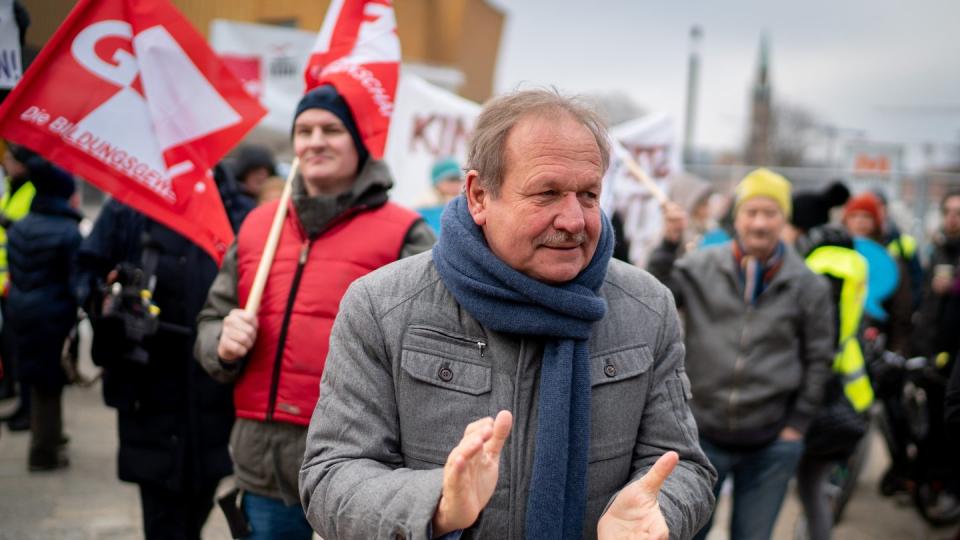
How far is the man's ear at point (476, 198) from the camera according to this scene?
6.40ft

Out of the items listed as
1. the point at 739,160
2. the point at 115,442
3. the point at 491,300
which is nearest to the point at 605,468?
the point at 491,300

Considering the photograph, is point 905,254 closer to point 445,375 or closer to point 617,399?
point 617,399

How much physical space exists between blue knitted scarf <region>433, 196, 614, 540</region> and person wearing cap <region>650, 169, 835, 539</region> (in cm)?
204

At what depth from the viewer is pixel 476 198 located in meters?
1.98

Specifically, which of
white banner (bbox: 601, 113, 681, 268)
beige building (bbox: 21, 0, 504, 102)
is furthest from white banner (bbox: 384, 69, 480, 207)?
beige building (bbox: 21, 0, 504, 102)

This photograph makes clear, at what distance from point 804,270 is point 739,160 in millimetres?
43861

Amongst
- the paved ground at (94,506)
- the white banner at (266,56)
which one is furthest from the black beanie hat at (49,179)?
the white banner at (266,56)

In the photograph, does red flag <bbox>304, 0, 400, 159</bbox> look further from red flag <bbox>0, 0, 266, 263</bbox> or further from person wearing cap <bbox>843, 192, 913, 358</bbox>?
person wearing cap <bbox>843, 192, 913, 358</bbox>

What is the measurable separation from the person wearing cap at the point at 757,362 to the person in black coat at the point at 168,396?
6.51 feet

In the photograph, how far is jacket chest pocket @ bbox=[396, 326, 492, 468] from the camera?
186 centimetres

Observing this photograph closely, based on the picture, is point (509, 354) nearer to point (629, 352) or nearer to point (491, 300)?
point (491, 300)

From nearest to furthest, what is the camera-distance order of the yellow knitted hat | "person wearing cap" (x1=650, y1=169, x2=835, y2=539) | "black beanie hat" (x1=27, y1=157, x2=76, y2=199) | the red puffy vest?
1. the red puffy vest
2. "person wearing cap" (x1=650, y1=169, x2=835, y2=539)
3. the yellow knitted hat
4. "black beanie hat" (x1=27, y1=157, x2=76, y2=199)

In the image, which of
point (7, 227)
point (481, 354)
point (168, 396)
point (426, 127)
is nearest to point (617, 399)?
point (481, 354)

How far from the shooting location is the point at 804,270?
3.89m
